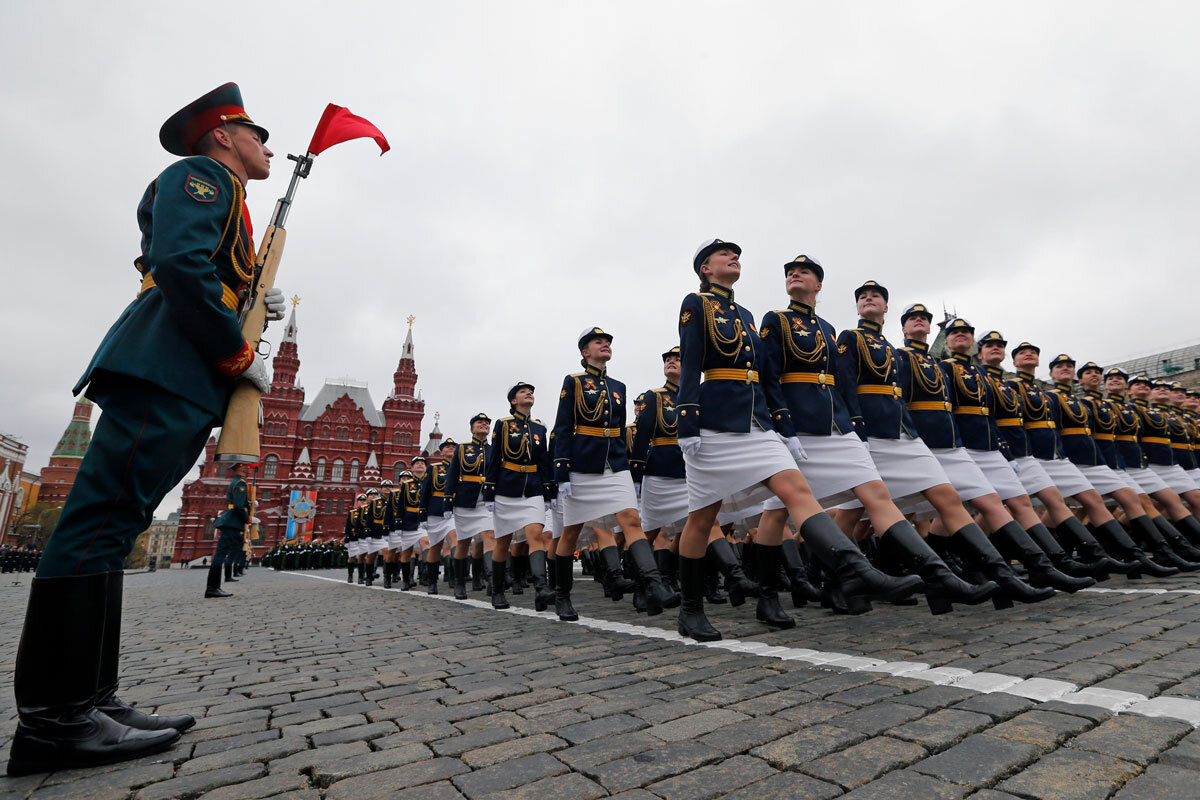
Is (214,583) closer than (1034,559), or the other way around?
→ (1034,559)

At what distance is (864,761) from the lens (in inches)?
69.5

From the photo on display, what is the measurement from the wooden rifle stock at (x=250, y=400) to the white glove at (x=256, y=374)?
2 centimetres

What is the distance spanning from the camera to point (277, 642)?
5113 mm

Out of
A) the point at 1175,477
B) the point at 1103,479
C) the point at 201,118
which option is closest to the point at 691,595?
the point at 201,118

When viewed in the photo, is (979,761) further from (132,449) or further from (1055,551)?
(1055,551)

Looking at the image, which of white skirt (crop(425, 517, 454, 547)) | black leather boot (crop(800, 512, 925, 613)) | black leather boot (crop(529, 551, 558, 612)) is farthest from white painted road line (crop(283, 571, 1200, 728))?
white skirt (crop(425, 517, 454, 547))

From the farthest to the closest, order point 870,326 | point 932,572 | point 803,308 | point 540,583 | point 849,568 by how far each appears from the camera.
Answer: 1. point 540,583
2. point 870,326
3. point 803,308
4. point 932,572
5. point 849,568

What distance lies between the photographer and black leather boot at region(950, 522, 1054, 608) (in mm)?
3973

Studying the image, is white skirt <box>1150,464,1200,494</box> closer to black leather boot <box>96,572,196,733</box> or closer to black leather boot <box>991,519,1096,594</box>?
black leather boot <box>991,519,1096,594</box>

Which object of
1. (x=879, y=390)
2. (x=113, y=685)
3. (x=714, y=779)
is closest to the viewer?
(x=714, y=779)

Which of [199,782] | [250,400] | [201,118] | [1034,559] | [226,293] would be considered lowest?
[199,782]

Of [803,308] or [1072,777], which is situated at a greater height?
[803,308]

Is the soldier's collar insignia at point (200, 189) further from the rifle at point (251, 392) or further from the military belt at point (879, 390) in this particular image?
the military belt at point (879, 390)

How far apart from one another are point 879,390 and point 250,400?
4485 mm
